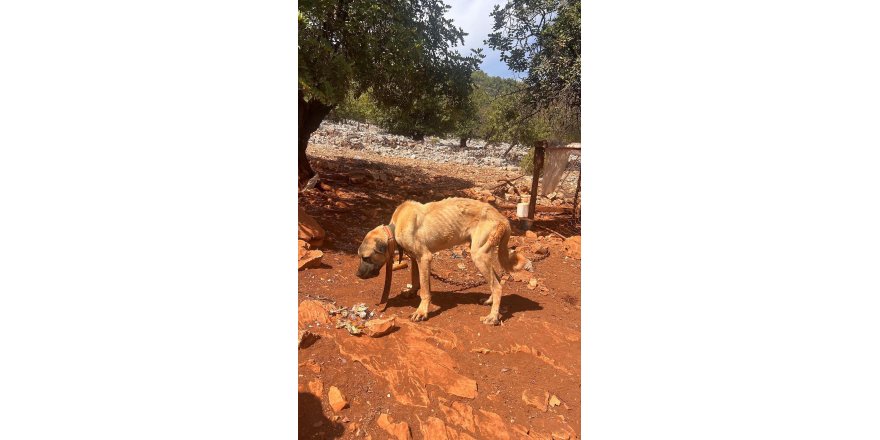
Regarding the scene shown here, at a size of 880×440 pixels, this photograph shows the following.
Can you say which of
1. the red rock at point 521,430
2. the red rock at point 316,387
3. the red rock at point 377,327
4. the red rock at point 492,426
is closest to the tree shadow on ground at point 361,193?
the red rock at point 377,327

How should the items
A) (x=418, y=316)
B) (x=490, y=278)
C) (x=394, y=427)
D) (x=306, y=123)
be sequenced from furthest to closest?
1. (x=306, y=123)
2. (x=490, y=278)
3. (x=418, y=316)
4. (x=394, y=427)

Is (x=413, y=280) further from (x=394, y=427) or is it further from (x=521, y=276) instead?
(x=394, y=427)

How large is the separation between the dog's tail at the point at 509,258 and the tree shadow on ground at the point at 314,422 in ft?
6.88

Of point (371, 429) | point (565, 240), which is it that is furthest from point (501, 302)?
point (371, 429)

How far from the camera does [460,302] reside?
3.85m

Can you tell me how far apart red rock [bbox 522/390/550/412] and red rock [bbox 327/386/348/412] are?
132cm

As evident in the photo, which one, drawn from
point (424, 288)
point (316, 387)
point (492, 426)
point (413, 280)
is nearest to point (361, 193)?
point (413, 280)

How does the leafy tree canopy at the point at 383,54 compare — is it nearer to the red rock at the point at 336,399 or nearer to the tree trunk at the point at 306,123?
the tree trunk at the point at 306,123

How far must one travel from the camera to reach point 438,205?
4055 millimetres

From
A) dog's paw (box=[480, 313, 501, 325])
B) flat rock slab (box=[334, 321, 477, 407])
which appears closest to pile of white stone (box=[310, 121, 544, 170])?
dog's paw (box=[480, 313, 501, 325])

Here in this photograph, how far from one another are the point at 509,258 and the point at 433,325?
1087 mm

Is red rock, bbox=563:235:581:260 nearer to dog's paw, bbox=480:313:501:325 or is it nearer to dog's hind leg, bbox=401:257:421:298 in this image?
dog's paw, bbox=480:313:501:325

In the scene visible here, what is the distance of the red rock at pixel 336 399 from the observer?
9.29 ft

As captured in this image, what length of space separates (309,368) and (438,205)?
189 centimetres
